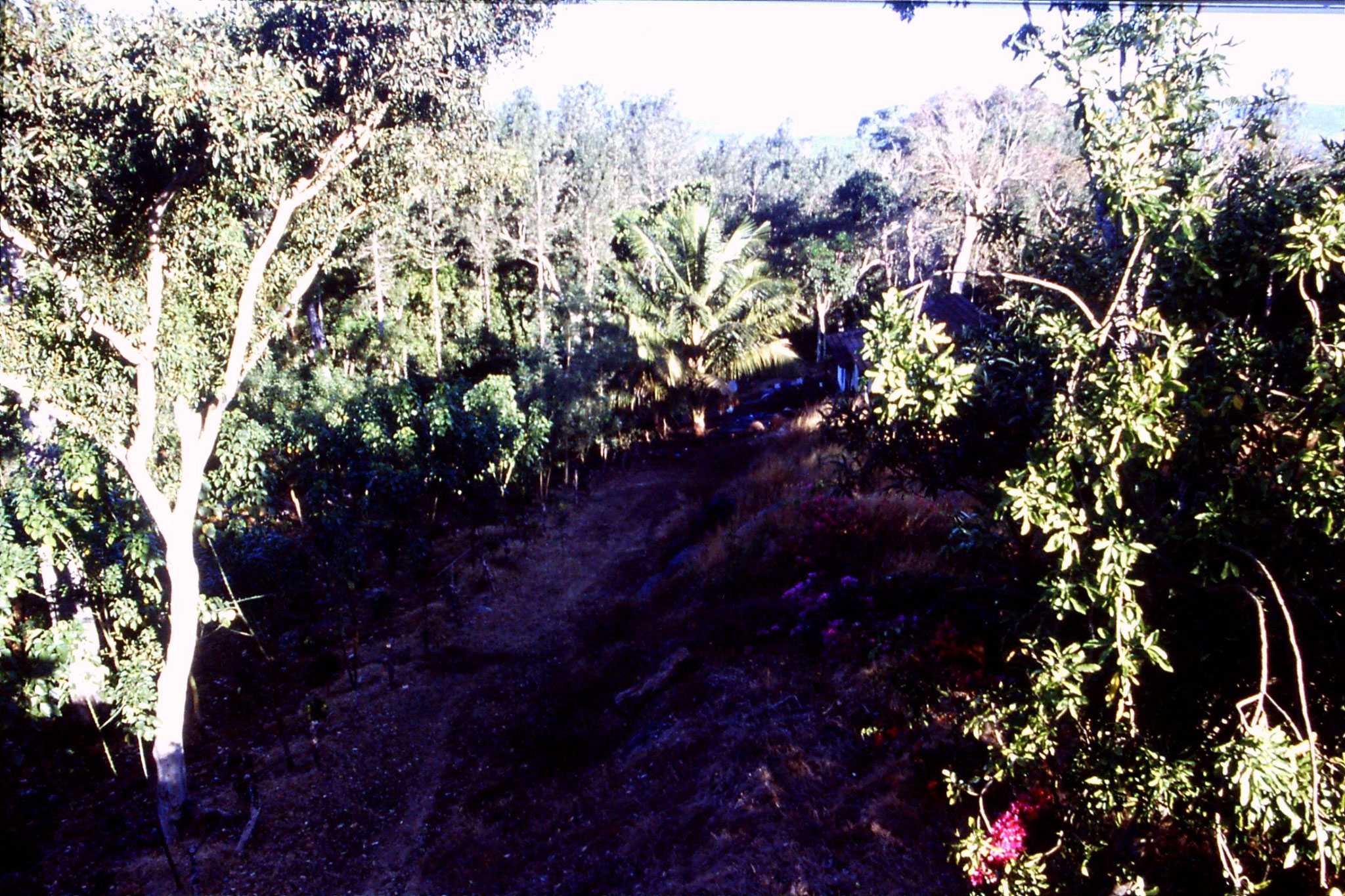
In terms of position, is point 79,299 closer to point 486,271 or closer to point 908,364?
point 908,364

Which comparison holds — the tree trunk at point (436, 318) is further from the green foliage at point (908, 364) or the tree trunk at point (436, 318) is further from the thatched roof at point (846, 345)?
the green foliage at point (908, 364)

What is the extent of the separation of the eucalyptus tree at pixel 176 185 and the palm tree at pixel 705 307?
11.6 m

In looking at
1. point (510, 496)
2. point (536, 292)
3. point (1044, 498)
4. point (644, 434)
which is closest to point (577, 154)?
point (536, 292)

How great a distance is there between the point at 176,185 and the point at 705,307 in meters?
14.5

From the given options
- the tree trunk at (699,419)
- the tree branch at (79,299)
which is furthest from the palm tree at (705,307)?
the tree branch at (79,299)

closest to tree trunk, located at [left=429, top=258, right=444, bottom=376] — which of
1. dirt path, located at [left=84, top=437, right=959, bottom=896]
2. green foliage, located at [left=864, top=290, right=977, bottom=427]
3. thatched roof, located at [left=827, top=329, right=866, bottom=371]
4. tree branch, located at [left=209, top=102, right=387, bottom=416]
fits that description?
thatched roof, located at [left=827, top=329, right=866, bottom=371]

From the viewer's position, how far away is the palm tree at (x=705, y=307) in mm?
20734

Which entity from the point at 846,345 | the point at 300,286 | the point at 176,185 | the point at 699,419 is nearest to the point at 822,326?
the point at 846,345

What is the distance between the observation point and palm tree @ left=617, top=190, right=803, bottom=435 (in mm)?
20734

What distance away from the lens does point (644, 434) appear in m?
23.4

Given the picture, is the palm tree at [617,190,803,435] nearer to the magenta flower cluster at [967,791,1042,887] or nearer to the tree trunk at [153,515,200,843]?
the tree trunk at [153,515,200,843]

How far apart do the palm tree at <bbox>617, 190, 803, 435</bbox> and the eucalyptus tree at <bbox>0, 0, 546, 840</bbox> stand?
11625 mm

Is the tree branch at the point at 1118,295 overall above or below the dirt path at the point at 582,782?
above

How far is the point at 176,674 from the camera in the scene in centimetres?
777
